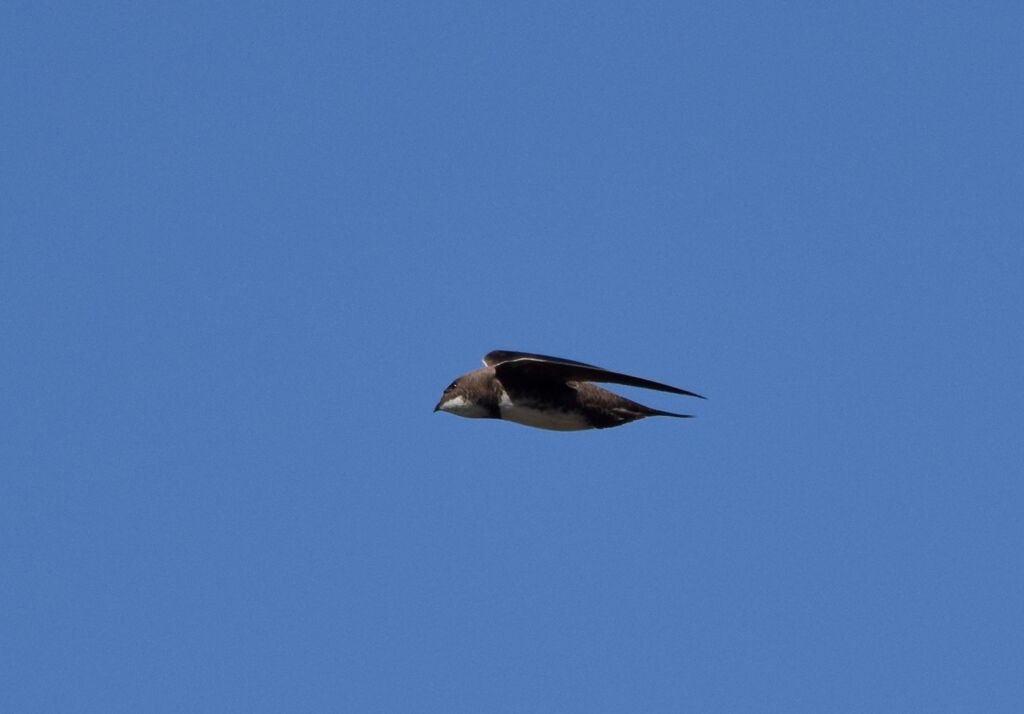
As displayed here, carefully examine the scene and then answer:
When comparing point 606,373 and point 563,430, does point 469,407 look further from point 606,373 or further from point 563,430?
point 606,373

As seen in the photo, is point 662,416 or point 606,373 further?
point 662,416

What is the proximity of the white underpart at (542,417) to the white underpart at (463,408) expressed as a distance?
358 mm

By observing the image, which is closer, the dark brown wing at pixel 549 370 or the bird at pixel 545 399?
the dark brown wing at pixel 549 370

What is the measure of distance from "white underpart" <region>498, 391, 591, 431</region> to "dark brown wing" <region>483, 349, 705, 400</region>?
14.7 inches

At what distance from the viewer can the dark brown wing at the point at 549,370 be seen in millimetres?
17688

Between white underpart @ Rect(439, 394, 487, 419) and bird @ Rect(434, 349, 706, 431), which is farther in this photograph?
white underpart @ Rect(439, 394, 487, 419)

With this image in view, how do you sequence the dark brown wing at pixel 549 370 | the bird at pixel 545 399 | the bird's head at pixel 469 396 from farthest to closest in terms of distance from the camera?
the bird's head at pixel 469 396 → the bird at pixel 545 399 → the dark brown wing at pixel 549 370

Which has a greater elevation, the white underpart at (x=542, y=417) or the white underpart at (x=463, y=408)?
the white underpart at (x=463, y=408)

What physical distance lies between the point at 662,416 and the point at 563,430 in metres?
1.16

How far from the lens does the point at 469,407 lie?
20422mm

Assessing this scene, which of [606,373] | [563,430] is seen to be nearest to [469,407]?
[563,430]

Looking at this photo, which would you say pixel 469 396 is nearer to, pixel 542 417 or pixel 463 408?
pixel 463 408

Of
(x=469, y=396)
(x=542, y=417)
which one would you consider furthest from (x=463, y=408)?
(x=542, y=417)

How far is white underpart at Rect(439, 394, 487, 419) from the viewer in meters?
20.3
